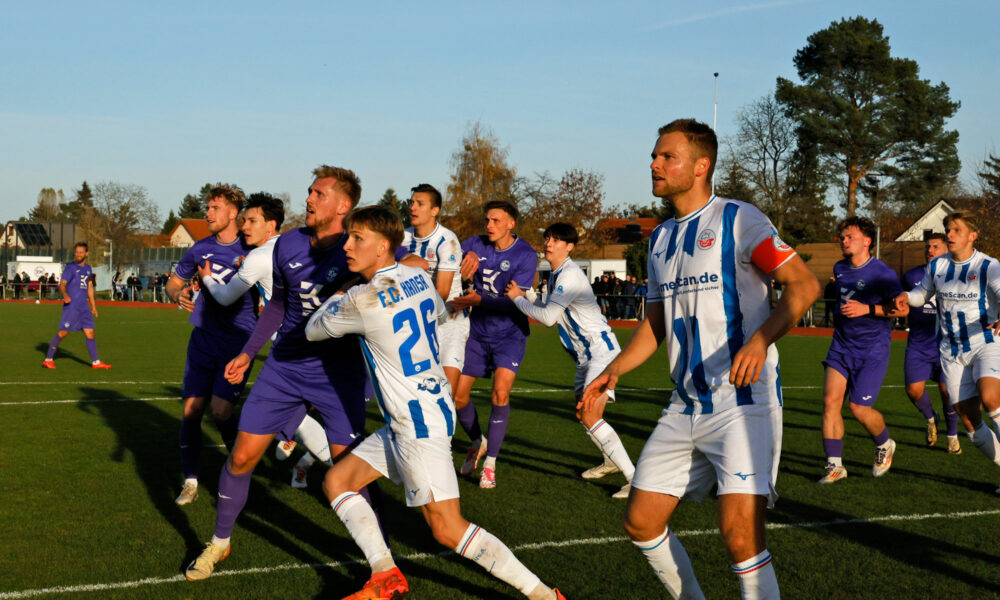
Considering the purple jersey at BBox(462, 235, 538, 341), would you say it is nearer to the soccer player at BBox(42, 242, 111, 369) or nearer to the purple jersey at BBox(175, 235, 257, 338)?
the purple jersey at BBox(175, 235, 257, 338)

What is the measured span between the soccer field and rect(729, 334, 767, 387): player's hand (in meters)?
1.89

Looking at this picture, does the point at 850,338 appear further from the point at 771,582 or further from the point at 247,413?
the point at 247,413

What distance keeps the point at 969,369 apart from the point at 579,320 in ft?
11.4

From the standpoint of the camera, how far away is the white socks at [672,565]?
3.82 metres

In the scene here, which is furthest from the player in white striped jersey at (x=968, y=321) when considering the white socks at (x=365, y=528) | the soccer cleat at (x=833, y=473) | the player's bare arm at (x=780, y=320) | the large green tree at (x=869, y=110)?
the large green tree at (x=869, y=110)

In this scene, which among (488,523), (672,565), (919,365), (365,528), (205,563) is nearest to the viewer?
(672,565)

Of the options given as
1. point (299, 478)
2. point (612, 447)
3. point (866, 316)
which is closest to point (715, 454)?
point (612, 447)

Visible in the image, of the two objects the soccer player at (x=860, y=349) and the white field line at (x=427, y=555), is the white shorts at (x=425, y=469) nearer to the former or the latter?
the white field line at (x=427, y=555)

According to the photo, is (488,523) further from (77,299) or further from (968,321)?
(77,299)

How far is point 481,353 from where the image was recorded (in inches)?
322

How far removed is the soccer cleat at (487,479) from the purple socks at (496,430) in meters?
0.18

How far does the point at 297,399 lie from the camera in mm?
5129

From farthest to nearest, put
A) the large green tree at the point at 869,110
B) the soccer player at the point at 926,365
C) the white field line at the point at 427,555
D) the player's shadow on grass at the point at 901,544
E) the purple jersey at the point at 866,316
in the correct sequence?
the large green tree at the point at 869,110 → the soccer player at the point at 926,365 → the purple jersey at the point at 866,316 → the player's shadow on grass at the point at 901,544 → the white field line at the point at 427,555

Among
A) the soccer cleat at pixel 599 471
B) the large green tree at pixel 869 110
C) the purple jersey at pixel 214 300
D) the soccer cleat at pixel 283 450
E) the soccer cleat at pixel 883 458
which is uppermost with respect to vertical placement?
the large green tree at pixel 869 110
